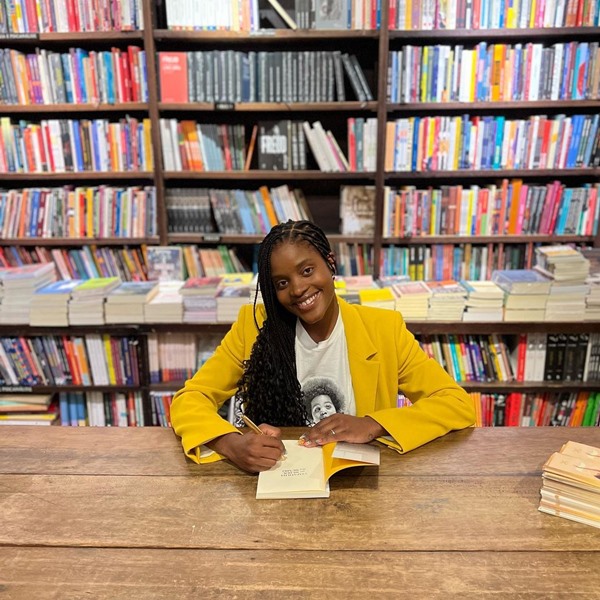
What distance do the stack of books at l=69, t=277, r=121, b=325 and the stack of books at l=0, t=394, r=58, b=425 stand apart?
1.68 ft

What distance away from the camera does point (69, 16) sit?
2.72m

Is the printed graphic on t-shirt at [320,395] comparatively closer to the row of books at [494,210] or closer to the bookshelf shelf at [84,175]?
the row of books at [494,210]

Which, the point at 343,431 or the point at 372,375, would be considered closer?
the point at 343,431

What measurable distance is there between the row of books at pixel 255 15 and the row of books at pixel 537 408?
6.19 ft

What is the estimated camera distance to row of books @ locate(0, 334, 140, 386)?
253 cm

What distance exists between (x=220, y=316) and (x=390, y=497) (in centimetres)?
154

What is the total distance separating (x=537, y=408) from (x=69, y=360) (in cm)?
223

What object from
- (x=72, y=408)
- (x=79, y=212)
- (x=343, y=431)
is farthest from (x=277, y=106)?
(x=343, y=431)

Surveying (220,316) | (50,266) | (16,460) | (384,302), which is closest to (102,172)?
(50,266)

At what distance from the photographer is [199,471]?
43.7 inches

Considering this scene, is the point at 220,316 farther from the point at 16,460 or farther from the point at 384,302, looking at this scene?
the point at 16,460

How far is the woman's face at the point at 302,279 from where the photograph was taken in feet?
4.21

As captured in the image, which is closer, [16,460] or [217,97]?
[16,460]

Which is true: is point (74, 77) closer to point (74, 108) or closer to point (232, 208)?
point (74, 108)
